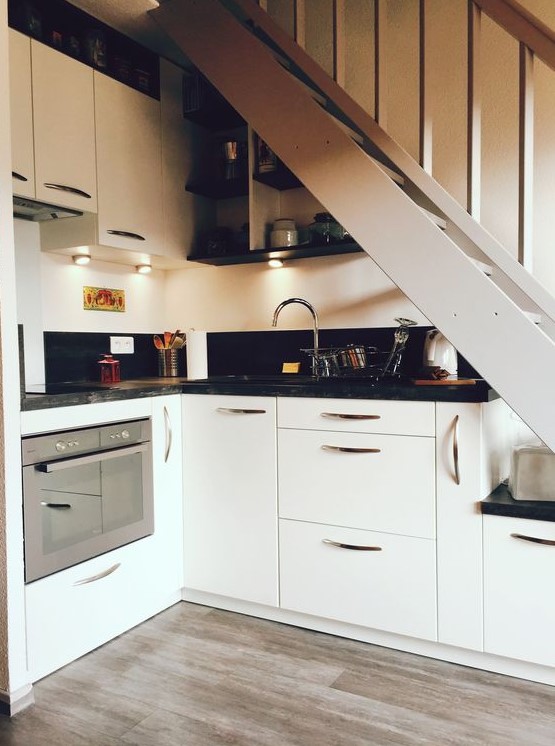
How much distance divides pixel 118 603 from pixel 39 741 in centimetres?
59

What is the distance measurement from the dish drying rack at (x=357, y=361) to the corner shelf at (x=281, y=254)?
0.42 m

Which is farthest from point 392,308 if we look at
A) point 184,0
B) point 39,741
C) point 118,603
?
point 39,741

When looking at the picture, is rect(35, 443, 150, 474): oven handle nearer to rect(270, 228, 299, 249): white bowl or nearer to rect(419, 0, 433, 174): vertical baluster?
rect(270, 228, 299, 249): white bowl

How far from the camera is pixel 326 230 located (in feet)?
9.00

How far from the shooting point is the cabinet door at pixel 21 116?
2.21m

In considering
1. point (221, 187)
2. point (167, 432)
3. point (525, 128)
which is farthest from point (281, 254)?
point (525, 128)

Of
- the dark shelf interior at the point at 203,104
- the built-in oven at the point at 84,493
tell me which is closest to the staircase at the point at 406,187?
the dark shelf interior at the point at 203,104

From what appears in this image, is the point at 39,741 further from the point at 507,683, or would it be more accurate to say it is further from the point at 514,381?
the point at 514,381

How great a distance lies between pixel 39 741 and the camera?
167cm

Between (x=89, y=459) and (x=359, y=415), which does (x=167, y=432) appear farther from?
(x=359, y=415)

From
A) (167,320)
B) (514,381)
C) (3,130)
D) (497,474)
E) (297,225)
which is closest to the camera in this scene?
(514,381)

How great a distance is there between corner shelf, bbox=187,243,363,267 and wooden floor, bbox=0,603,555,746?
161cm

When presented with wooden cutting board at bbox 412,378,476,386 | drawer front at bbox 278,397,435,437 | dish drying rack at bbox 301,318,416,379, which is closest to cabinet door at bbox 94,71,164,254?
dish drying rack at bbox 301,318,416,379

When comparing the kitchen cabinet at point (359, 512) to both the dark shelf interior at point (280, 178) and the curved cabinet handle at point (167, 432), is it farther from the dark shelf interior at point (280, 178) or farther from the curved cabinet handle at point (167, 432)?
the dark shelf interior at point (280, 178)
